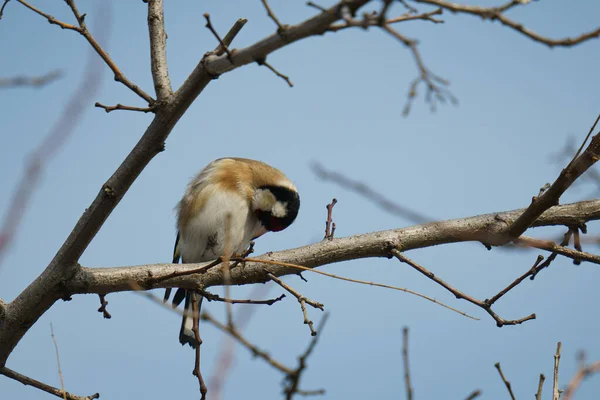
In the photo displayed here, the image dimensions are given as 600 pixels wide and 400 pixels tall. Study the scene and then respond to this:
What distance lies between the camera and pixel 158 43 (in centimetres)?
336

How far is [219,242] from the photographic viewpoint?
5.08 meters

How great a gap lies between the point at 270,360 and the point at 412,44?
1040 mm

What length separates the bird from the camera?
196 inches

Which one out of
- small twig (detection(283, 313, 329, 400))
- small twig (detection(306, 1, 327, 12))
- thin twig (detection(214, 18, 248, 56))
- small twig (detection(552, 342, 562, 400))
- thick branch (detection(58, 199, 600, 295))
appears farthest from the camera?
thick branch (detection(58, 199, 600, 295))

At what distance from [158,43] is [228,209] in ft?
6.03

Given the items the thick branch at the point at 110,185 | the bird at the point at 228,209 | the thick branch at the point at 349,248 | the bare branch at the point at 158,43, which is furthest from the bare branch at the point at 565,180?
the bird at the point at 228,209

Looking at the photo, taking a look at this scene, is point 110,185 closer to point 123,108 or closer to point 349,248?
point 123,108

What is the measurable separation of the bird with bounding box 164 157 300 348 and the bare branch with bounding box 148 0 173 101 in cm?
174

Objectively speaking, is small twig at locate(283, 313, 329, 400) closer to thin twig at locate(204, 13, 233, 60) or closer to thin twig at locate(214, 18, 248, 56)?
thin twig at locate(204, 13, 233, 60)

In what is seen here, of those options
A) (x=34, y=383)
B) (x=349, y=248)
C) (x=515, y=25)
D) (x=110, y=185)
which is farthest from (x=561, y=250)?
(x=34, y=383)

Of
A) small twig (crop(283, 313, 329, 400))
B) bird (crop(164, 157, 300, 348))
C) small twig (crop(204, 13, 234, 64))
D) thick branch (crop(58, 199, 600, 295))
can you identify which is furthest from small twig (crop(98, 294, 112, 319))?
small twig (crop(283, 313, 329, 400))

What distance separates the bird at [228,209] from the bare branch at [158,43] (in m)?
1.74

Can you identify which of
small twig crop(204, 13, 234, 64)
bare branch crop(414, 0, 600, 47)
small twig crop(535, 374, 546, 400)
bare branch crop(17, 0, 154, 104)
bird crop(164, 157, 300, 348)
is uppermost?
bird crop(164, 157, 300, 348)

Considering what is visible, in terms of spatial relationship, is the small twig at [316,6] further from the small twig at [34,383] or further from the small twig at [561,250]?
the small twig at [34,383]
